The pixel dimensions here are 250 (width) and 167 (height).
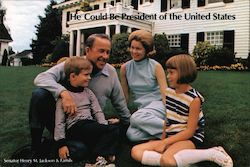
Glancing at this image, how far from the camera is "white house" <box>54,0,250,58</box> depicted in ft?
55.6

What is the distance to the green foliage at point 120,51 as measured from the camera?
1622 centimetres

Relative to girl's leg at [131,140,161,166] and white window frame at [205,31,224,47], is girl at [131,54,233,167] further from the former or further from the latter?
white window frame at [205,31,224,47]

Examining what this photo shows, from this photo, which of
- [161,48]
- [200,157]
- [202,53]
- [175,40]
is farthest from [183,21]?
[200,157]

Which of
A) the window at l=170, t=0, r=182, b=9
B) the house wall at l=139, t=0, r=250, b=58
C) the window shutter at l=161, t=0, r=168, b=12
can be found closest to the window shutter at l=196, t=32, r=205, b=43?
the house wall at l=139, t=0, r=250, b=58

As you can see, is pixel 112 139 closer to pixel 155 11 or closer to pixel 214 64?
pixel 214 64

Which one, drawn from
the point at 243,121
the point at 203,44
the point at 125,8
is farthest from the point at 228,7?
the point at 243,121

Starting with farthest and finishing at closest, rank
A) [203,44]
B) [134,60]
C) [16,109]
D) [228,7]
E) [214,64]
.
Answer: [228,7] → [203,44] → [214,64] → [16,109] → [134,60]

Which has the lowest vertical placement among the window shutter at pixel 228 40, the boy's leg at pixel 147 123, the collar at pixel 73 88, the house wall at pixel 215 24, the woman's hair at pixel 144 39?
the boy's leg at pixel 147 123

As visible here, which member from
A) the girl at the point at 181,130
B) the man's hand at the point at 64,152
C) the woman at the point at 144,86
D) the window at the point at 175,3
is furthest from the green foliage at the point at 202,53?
the man's hand at the point at 64,152

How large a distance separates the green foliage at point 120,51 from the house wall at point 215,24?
4.06 metres

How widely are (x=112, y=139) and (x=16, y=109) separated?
3.09 metres

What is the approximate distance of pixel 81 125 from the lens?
3.03 metres

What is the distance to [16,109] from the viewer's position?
5.60 metres

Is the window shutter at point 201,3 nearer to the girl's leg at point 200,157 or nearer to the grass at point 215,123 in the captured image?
the grass at point 215,123
